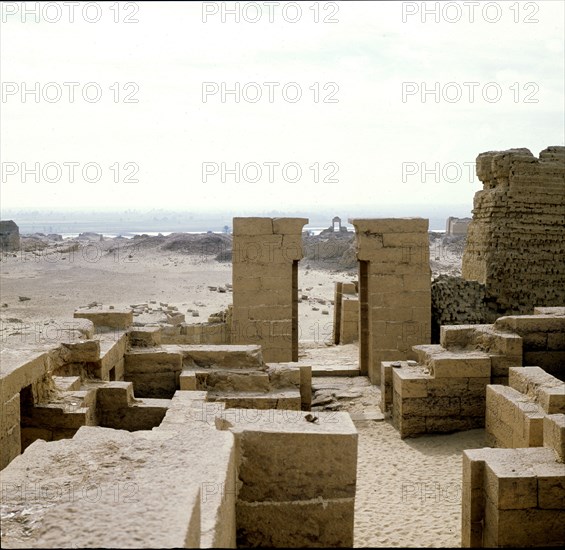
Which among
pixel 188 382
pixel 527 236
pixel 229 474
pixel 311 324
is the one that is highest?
pixel 527 236

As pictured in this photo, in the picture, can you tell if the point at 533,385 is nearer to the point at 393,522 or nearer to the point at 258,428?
the point at 393,522

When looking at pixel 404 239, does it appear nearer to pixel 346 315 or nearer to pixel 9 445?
pixel 346 315

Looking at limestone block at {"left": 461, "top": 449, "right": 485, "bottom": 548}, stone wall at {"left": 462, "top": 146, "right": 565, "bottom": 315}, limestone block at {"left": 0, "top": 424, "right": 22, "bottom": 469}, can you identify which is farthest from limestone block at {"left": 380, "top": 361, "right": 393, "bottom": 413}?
limestone block at {"left": 0, "top": 424, "right": 22, "bottom": 469}

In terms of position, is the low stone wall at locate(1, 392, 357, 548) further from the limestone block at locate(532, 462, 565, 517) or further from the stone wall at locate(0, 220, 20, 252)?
the stone wall at locate(0, 220, 20, 252)

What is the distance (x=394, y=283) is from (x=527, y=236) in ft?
11.5

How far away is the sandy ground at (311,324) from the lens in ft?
22.2

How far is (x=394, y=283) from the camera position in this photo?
1232 cm

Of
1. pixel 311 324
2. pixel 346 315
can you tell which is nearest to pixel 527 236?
pixel 346 315

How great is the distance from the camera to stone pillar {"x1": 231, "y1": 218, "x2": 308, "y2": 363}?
1241 cm

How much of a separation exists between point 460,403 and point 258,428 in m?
5.69

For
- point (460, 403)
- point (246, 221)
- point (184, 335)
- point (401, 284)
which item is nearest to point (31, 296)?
point (184, 335)

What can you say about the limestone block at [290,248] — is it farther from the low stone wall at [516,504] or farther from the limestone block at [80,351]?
the low stone wall at [516,504]

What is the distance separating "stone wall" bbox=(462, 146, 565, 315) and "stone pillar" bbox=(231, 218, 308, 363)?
176 inches

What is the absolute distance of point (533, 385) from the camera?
26.0 ft
